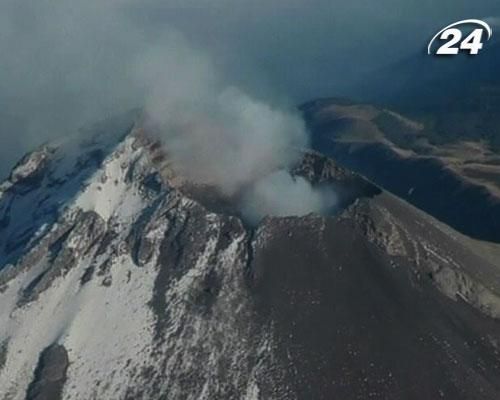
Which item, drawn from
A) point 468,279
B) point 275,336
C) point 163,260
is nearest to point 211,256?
point 163,260

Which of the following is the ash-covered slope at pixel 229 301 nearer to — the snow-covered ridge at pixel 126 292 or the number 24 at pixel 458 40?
the snow-covered ridge at pixel 126 292

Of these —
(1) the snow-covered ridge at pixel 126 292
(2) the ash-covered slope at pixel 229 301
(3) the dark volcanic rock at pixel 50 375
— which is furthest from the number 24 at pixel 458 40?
(3) the dark volcanic rock at pixel 50 375

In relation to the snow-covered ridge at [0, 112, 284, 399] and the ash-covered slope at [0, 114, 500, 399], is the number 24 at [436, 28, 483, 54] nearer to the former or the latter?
the ash-covered slope at [0, 114, 500, 399]

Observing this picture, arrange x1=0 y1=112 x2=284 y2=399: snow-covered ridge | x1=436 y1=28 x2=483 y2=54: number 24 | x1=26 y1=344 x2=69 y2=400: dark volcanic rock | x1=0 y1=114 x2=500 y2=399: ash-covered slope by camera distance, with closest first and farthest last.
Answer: x1=0 y1=114 x2=500 y2=399: ash-covered slope → x1=26 y1=344 x2=69 y2=400: dark volcanic rock → x1=0 y1=112 x2=284 y2=399: snow-covered ridge → x1=436 y1=28 x2=483 y2=54: number 24

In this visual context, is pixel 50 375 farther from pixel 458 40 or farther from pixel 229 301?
pixel 458 40

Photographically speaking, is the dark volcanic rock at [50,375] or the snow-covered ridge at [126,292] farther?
the snow-covered ridge at [126,292]

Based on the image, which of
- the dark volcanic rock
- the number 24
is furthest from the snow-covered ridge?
the number 24
